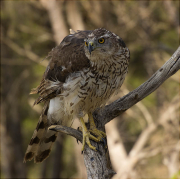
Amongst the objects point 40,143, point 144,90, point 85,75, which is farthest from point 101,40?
point 40,143

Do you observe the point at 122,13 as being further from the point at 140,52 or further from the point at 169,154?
the point at 169,154

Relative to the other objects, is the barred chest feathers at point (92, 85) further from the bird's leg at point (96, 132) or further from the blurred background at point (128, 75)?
the blurred background at point (128, 75)

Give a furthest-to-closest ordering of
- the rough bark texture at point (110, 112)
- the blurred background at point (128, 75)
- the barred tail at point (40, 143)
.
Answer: the blurred background at point (128, 75) → the barred tail at point (40, 143) → the rough bark texture at point (110, 112)

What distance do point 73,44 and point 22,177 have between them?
285 inches

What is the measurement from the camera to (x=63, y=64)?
3469 millimetres

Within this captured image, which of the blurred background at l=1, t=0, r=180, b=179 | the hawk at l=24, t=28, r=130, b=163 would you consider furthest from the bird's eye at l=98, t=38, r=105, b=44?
the blurred background at l=1, t=0, r=180, b=179

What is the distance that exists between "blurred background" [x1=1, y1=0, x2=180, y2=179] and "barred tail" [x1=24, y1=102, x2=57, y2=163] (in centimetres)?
240

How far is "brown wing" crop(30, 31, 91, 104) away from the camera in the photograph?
331 cm

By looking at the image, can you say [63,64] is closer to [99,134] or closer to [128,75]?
[99,134]

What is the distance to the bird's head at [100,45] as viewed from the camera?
10.2ft

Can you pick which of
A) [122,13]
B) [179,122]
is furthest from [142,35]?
[179,122]

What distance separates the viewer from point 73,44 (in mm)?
3525

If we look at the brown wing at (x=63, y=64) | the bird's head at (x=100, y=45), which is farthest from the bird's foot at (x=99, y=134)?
the bird's head at (x=100, y=45)

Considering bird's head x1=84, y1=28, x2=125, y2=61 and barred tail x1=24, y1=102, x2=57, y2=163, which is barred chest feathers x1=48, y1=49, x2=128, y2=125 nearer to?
bird's head x1=84, y1=28, x2=125, y2=61
